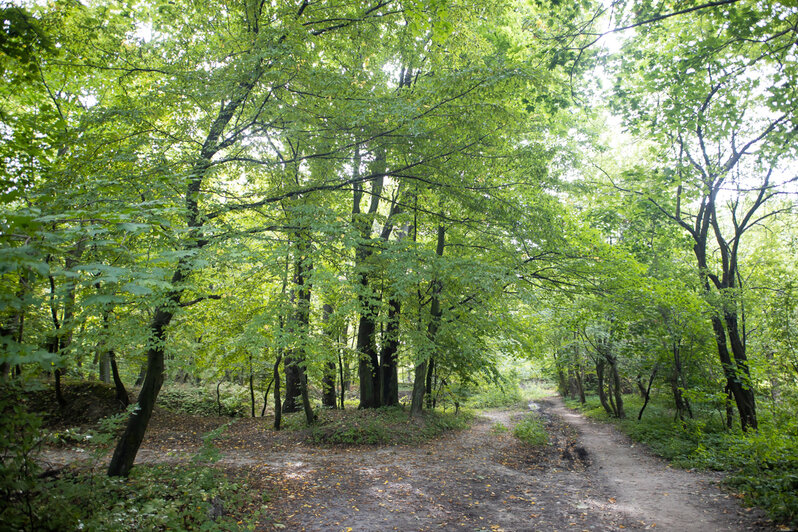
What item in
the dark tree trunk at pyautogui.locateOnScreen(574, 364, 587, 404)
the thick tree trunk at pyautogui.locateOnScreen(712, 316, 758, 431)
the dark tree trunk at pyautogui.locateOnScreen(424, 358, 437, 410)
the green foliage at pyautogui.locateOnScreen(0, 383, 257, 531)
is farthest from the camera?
the dark tree trunk at pyautogui.locateOnScreen(574, 364, 587, 404)

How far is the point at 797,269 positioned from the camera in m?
17.3

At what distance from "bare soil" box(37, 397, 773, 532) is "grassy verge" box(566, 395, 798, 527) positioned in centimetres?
32

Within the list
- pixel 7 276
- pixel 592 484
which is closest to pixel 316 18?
pixel 7 276

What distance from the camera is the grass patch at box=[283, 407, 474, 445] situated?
10633mm

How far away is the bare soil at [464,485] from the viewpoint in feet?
18.5

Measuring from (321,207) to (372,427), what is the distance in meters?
7.52

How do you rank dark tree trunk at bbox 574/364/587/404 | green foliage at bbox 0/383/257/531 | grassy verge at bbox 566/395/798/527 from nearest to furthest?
green foliage at bbox 0/383/257/531 → grassy verge at bbox 566/395/798/527 → dark tree trunk at bbox 574/364/587/404

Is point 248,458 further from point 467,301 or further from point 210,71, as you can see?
point 210,71

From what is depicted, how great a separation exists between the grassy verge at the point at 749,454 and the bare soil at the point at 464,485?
0.32 m

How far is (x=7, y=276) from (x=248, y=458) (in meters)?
7.46

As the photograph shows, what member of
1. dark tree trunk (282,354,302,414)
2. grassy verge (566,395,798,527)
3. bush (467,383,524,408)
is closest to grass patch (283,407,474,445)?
dark tree trunk (282,354,302,414)

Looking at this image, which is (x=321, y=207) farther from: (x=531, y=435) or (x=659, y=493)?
(x=531, y=435)

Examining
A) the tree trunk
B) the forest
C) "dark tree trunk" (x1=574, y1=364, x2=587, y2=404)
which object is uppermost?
the forest

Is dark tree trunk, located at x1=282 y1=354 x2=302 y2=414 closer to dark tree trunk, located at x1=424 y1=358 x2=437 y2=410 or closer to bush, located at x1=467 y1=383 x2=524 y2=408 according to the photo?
dark tree trunk, located at x1=424 y1=358 x2=437 y2=410
